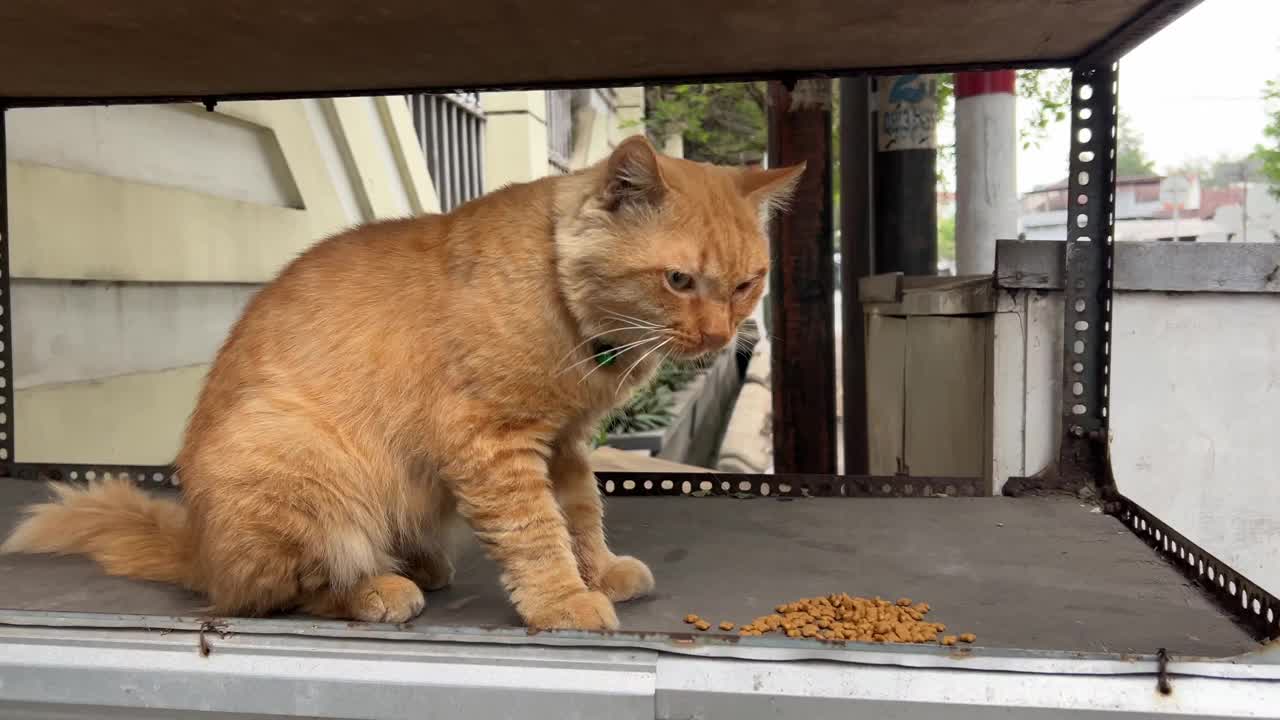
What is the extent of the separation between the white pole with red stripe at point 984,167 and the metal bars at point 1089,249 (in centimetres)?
256

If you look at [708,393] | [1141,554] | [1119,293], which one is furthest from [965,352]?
[708,393]

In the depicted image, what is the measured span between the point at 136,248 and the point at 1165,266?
3629mm

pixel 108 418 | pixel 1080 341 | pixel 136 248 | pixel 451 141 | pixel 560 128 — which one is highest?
pixel 560 128

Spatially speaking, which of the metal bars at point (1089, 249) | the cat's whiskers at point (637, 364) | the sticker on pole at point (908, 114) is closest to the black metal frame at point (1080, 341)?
the metal bars at point (1089, 249)

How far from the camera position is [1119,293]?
264cm

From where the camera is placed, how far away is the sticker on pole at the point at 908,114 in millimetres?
5125

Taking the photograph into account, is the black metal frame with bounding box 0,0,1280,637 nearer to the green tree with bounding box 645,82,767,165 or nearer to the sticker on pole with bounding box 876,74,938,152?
the sticker on pole with bounding box 876,74,938,152

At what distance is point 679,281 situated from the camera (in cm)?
184

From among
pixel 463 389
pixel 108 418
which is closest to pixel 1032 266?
pixel 463 389

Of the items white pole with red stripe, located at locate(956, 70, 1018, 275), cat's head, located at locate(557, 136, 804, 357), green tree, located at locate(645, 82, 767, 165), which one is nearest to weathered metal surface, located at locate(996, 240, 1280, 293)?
cat's head, located at locate(557, 136, 804, 357)

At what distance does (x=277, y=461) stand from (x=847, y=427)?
4.24 m

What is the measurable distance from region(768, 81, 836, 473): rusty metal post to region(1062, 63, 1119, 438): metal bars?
2.71 metres

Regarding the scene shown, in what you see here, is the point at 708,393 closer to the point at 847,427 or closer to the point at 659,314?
the point at 847,427

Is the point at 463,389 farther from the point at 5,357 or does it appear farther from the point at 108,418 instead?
the point at 108,418
